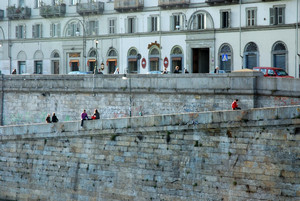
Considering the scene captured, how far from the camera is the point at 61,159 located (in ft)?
116

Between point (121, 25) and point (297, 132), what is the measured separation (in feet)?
133

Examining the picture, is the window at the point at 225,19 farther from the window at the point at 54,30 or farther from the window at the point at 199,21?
the window at the point at 54,30

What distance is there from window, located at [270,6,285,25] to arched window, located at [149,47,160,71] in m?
12.3

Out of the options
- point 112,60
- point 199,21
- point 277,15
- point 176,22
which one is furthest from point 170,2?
point 277,15

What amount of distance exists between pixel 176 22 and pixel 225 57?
20.2 ft

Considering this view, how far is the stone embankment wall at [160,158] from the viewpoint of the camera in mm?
27094

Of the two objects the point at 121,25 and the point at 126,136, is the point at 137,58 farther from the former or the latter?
the point at 126,136

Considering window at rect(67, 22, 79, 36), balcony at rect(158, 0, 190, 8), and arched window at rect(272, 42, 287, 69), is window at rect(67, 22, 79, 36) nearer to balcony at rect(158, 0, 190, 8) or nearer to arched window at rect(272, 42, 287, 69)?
balcony at rect(158, 0, 190, 8)

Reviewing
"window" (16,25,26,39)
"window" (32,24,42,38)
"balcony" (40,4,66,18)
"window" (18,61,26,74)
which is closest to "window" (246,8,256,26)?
"balcony" (40,4,66,18)

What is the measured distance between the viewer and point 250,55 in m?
56.9

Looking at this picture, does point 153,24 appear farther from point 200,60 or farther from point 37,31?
point 37,31

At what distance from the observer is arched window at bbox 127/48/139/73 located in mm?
64688

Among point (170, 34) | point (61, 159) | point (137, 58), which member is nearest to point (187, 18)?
point (170, 34)

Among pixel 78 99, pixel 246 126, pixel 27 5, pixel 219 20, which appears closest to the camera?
pixel 246 126
